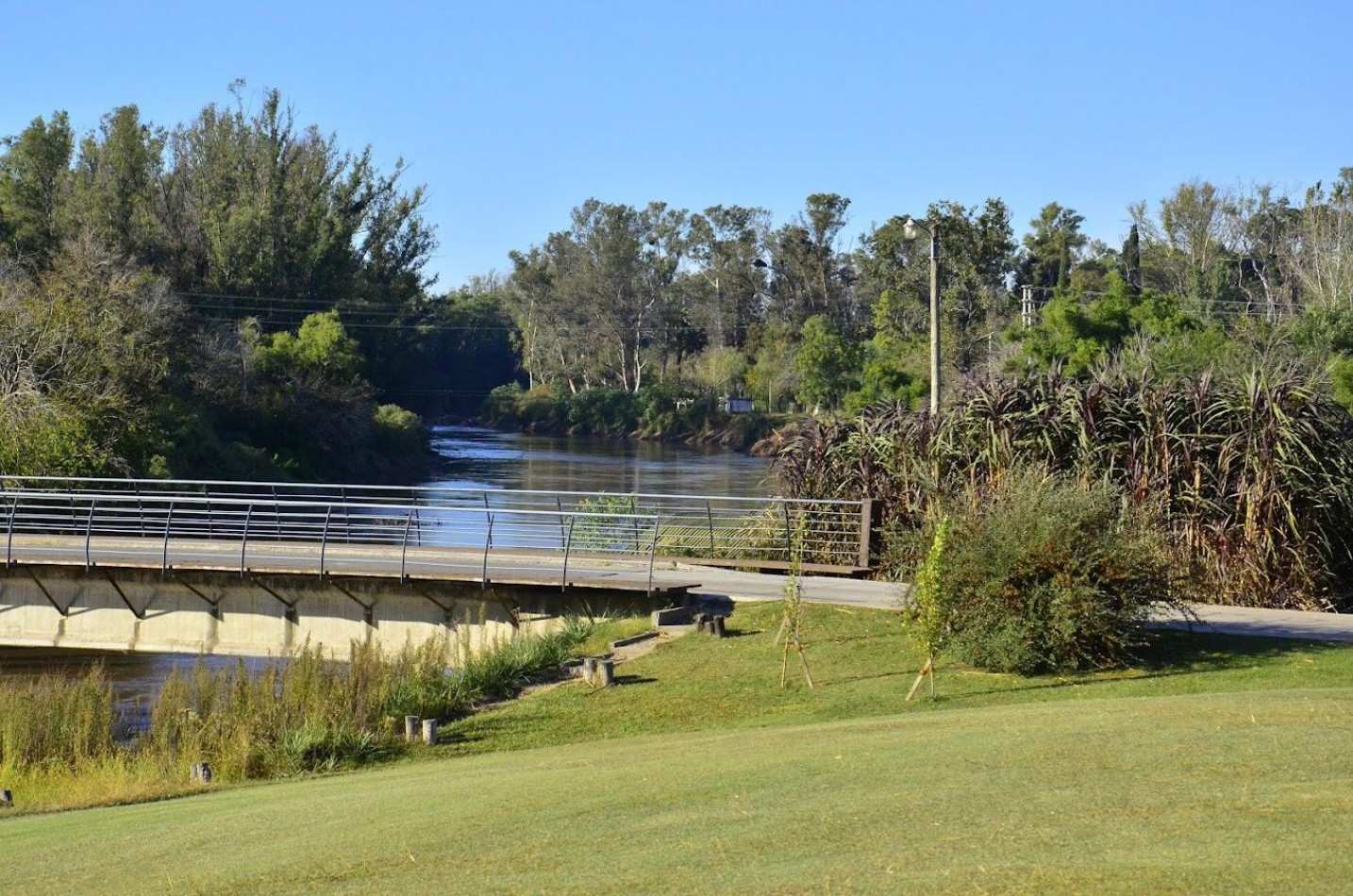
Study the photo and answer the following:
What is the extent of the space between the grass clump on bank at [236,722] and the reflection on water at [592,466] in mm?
31844

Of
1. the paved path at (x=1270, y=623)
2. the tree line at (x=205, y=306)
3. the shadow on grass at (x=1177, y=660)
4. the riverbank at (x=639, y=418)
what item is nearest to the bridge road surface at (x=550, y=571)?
the paved path at (x=1270, y=623)

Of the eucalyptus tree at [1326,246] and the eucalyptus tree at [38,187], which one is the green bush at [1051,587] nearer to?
the eucalyptus tree at [1326,246]

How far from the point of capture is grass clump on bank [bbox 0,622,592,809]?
50.9ft

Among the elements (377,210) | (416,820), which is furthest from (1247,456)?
(377,210)

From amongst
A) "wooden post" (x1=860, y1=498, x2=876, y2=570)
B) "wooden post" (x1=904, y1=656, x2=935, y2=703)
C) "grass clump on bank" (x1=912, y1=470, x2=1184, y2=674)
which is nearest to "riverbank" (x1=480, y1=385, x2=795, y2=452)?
"wooden post" (x1=860, y1=498, x2=876, y2=570)

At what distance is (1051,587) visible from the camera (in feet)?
54.7

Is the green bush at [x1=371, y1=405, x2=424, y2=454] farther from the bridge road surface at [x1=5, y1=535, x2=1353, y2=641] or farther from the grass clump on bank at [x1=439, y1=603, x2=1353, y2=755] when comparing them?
the grass clump on bank at [x1=439, y1=603, x2=1353, y2=755]

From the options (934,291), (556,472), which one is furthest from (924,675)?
(556,472)

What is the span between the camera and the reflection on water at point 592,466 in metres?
65.8

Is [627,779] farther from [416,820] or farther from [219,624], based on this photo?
[219,624]

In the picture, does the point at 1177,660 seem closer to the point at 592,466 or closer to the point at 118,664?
the point at 118,664

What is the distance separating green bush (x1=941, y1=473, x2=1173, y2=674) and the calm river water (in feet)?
51.7

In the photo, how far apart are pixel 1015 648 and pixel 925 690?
1141 millimetres

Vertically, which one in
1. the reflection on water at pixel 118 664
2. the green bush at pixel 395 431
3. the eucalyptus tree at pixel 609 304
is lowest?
the reflection on water at pixel 118 664
